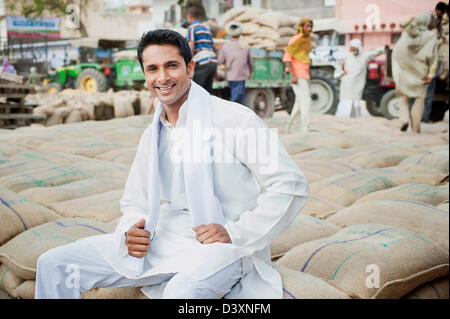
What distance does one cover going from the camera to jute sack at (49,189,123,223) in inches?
60.2

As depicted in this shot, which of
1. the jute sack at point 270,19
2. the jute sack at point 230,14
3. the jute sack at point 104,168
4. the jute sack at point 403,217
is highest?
the jute sack at point 270,19

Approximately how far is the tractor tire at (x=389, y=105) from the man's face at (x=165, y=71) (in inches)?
225

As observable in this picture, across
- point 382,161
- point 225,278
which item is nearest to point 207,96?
point 225,278

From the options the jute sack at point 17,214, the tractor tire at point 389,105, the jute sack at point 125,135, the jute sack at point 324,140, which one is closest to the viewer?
the jute sack at point 17,214

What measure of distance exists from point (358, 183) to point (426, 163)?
2.58 feet

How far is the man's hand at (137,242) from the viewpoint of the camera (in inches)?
38.9

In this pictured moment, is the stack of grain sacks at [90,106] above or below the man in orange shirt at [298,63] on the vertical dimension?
below

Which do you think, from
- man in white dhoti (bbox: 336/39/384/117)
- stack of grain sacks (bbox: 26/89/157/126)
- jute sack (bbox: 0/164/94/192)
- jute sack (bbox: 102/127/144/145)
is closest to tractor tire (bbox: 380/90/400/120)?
man in white dhoti (bbox: 336/39/384/117)

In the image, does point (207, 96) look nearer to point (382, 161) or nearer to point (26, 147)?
point (26, 147)

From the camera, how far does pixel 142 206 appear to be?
3.50ft

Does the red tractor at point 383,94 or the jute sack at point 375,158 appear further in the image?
the red tractor at point 383,94

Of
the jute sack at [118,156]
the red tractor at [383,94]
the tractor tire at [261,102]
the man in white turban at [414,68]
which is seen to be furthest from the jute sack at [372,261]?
the red tractor at [383,94]

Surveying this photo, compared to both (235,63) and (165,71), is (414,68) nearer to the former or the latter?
(235,63)

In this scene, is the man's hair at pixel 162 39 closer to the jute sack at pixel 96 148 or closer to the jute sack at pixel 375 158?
the jute sack at pixel 96 148
